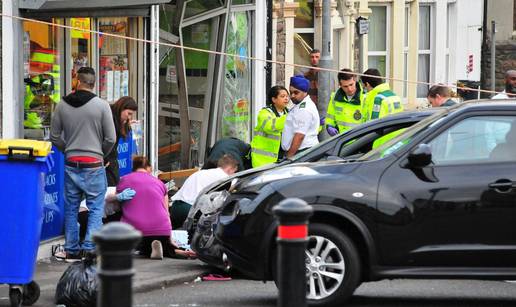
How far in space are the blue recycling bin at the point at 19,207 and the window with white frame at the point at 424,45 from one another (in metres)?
22.6

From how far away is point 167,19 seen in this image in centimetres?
1752

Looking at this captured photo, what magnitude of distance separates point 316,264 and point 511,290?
2.10 m

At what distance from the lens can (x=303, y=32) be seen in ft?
81.9

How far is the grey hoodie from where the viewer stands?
11.9 metres

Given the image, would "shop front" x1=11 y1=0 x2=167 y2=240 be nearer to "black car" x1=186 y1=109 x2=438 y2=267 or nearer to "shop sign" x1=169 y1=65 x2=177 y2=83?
"black car" x1=186 y1=109 x2=438 y2=267

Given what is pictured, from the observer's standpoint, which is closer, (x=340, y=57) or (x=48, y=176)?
(x=48, y=176)

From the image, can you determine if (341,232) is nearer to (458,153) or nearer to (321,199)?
(321,199)

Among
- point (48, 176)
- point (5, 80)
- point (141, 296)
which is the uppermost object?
point (5, 80)

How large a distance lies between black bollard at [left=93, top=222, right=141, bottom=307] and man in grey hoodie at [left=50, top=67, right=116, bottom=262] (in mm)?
6379

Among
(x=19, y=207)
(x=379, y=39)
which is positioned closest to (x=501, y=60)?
(x=379, y=39)

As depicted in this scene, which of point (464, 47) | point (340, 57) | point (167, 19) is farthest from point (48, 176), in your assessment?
point (464, 47)

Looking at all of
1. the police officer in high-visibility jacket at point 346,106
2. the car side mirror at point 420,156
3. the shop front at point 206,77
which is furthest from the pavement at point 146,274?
the shop front at point 206,77

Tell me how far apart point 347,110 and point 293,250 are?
28.2 ft

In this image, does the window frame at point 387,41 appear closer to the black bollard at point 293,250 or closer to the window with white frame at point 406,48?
the window with white frame at point 406,48
